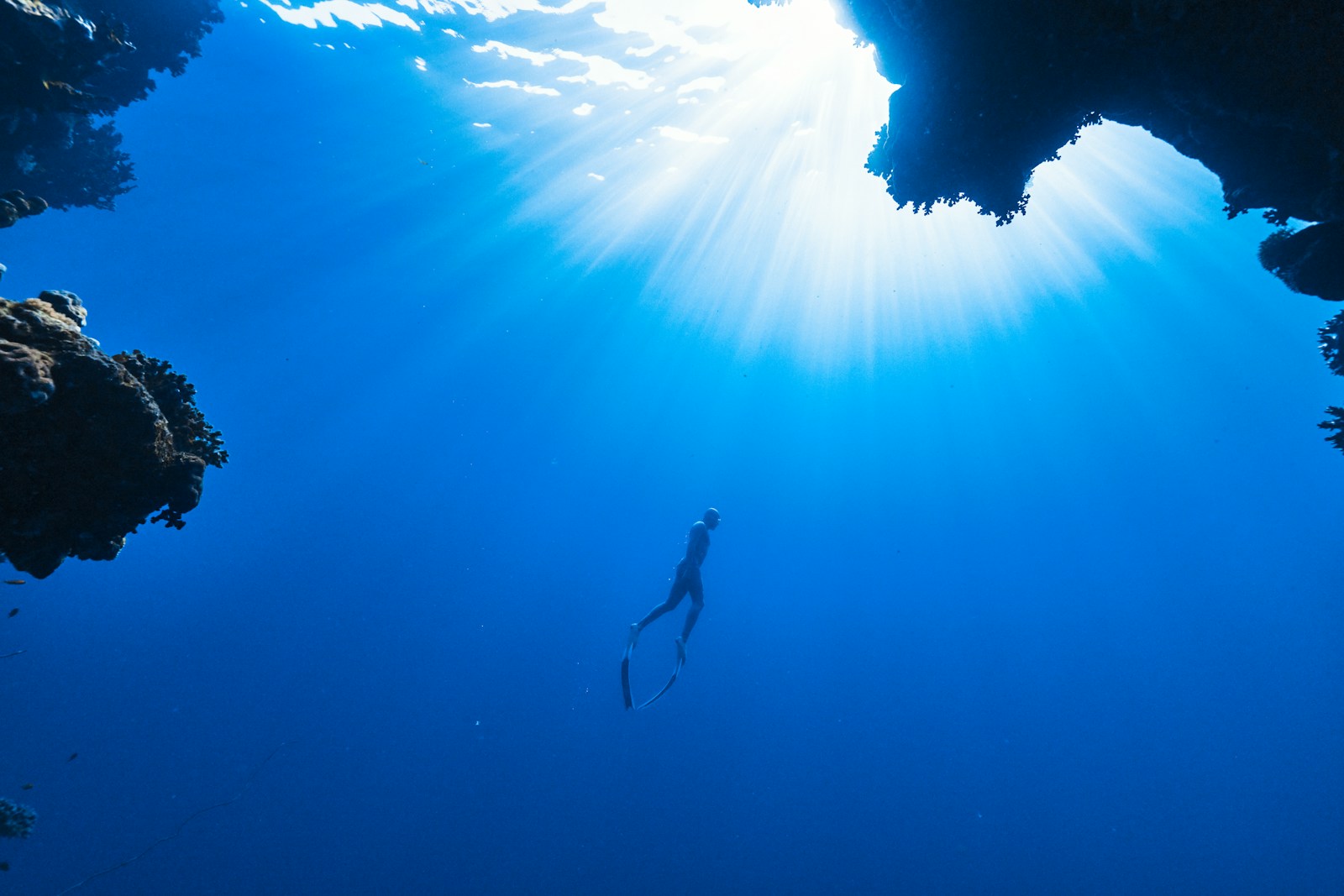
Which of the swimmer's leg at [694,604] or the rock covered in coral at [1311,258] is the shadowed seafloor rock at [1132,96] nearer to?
the rock covered in coral at [1311,258]

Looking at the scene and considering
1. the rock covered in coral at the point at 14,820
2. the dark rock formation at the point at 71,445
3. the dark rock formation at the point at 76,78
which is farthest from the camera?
the rock covered in coral at the point at 14,820

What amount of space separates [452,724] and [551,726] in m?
11.4

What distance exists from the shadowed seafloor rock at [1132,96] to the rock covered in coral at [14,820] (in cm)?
2114

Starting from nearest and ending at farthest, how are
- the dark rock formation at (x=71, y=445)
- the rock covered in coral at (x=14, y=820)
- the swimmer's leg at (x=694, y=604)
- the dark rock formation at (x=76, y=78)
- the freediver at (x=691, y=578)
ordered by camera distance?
1. the dark rock formation at (x=71, y=445)
2. the dark rock formation at (x=76, y=78)
3. the rock covered in coral at (x=14, y=820)
4. the swimmer's leg at (x=694, y=604)
5. the freediver at (x=691, y=578)

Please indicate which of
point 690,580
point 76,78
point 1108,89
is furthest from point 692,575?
point 76,78

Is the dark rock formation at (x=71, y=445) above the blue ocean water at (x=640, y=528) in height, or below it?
below

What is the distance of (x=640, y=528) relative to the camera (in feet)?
286

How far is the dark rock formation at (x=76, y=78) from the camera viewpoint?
7207 mm

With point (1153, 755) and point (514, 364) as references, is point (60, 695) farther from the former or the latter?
point (1153, 755)

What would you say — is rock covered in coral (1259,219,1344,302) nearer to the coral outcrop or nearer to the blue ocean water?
the coral outcrop

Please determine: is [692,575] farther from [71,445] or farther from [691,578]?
[71,445]

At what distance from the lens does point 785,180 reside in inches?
1025

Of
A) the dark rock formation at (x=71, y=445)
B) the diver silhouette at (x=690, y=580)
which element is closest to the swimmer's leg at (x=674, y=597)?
the diver silhouette at (x=690, y=580)

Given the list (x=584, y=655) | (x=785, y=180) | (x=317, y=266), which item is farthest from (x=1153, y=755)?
(x=317, y=266)
